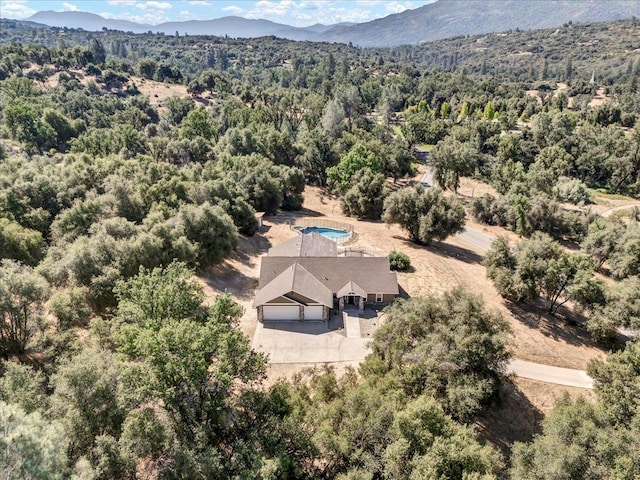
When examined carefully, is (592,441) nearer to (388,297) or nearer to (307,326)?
(388,297)

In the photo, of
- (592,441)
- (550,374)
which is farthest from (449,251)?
(592,441)

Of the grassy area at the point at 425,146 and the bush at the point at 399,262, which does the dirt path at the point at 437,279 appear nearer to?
the bush at the point at 399,262

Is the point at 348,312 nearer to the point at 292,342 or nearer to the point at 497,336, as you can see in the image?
the point at 292,342

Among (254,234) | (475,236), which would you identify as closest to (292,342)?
(254,234)

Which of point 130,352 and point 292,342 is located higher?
point 130,352

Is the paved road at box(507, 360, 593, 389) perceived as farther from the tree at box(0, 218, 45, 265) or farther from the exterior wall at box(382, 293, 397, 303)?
the tree at box(0, 218, 45, 265)

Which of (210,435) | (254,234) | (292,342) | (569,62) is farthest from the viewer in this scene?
(569,62)

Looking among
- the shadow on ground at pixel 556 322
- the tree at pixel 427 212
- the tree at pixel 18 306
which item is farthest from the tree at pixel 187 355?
the tree at pixel 427 212
